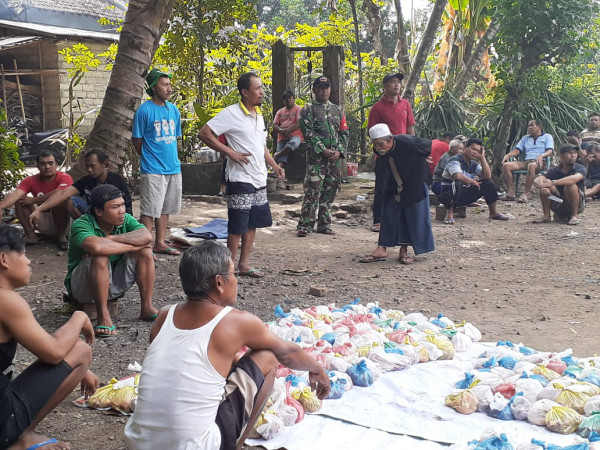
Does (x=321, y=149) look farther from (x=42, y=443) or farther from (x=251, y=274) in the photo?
(x=42, y=443)

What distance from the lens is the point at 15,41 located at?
16.6 m

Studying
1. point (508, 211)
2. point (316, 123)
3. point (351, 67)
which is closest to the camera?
point (316, 123)

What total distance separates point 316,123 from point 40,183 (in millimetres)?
3223

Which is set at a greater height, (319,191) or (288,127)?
(288,127)

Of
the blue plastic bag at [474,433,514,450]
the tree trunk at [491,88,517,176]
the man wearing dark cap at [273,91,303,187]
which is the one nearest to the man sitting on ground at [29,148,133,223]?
the blue plastic bag at [474,433,514,450]

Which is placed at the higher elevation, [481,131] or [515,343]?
[481,131]

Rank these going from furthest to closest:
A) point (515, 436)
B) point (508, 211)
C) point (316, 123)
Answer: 1. point (508, 211)
2. point (316, 123)
3. point (515, 436)

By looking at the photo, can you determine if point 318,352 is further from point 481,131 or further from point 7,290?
point 481,131

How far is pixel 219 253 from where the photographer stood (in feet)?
9.96

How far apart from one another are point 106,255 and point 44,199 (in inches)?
120

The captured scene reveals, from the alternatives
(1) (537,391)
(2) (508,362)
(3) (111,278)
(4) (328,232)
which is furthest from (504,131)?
(1) (537,391)

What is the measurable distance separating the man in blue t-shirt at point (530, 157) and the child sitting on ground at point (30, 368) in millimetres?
9770

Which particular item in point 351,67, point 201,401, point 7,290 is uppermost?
point 351,67

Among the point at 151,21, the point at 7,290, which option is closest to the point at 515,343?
the point at 7,290
